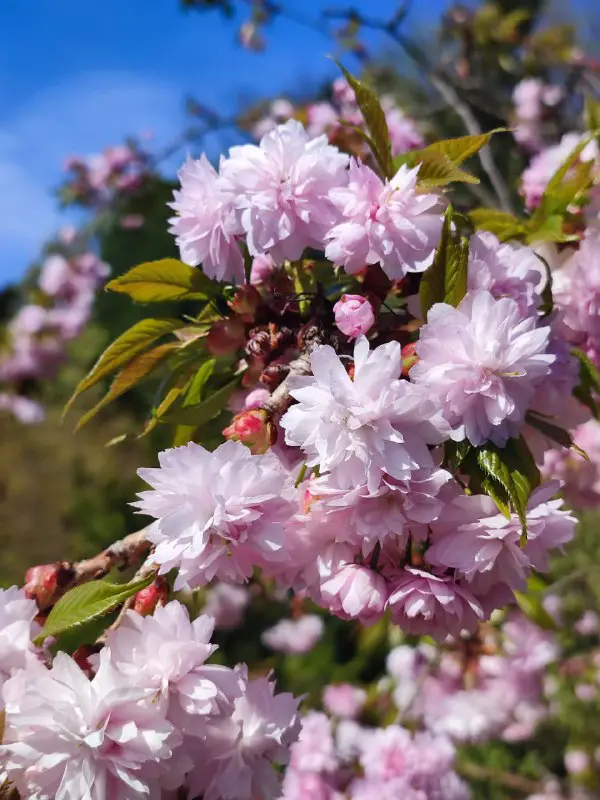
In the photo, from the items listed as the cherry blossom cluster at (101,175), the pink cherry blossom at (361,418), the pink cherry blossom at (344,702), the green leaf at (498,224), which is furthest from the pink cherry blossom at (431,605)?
the cherry blossom cluster at (101,175)

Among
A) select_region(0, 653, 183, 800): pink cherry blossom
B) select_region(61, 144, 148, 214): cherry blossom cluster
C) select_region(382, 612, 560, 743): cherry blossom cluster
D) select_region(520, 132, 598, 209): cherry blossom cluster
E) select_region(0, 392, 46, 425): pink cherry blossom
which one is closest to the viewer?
select_region(0, 653, 183, 800): pink cherry blossom

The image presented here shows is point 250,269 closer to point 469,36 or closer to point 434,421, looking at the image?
point 434,421

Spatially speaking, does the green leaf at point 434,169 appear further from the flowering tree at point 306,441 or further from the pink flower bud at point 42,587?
the pink flower bud at point 42,587

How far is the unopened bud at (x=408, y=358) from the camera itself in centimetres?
63

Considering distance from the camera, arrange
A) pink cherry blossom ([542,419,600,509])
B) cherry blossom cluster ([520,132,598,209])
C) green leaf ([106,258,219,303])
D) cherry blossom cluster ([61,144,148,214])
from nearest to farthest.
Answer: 1. green leaf ([106,258,219,303])
2. cherry blossom cluster ([520,132,598,209])
3. pink cherry blossom ([542,419,600,509])
4. cherry blossom cluster ([61,144,148,214])

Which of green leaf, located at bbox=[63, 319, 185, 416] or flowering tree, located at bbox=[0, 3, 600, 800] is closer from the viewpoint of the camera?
flowering tree, located at bbox=[0, 3, 600, 800]

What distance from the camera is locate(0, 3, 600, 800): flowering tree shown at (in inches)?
22.5

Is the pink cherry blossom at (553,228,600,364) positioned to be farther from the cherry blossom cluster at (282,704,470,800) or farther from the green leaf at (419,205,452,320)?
the cherry blossom cluster at (282,704,470,800)

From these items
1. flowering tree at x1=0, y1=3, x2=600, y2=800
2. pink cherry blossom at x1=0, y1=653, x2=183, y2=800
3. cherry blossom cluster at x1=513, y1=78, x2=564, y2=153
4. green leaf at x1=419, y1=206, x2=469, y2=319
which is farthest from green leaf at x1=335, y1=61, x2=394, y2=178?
cherry blossom cluster at x1=513, y1=78, x2=564, y2=153

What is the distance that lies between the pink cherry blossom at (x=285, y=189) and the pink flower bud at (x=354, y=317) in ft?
0.28

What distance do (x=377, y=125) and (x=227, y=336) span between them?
Result: 0.27 m

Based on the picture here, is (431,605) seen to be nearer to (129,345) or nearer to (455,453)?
(455,453)

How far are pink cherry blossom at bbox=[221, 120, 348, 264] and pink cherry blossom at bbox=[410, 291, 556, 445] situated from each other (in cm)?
18

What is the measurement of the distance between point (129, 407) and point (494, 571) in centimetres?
682
